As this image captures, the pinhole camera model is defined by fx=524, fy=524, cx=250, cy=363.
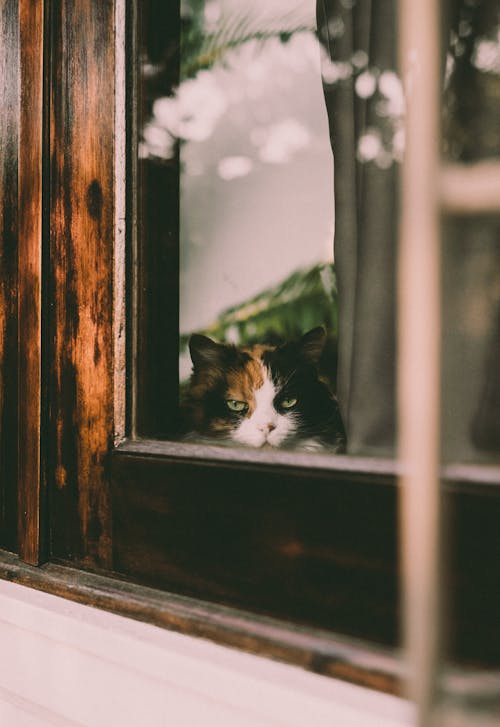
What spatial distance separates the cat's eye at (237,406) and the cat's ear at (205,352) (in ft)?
0.29

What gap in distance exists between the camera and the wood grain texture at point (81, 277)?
773 millimetres

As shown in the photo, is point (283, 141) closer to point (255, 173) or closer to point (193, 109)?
point (255, 173)

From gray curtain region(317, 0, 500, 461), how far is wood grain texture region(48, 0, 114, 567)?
0.34 metres

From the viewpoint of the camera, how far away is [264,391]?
3.97 ft

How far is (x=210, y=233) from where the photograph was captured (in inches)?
43.9

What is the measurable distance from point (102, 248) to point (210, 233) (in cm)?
38

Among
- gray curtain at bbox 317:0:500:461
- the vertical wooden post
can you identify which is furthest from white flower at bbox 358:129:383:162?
the vertical wooden post

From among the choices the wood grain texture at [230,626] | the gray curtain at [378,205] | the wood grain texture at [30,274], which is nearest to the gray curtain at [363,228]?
the gray curtain at [378,205]

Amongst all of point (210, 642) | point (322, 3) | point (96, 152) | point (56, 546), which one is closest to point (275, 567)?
point (210, 642)

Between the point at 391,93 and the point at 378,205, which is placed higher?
the point at 391,93

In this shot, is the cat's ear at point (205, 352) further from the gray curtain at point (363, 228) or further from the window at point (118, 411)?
the gray curtain at point (363, 228)

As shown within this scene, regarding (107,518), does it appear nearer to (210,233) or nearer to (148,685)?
(148,685)

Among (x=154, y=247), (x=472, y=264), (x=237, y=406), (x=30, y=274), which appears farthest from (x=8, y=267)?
(x=472, y=264)

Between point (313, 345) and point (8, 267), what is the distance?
0.63m
